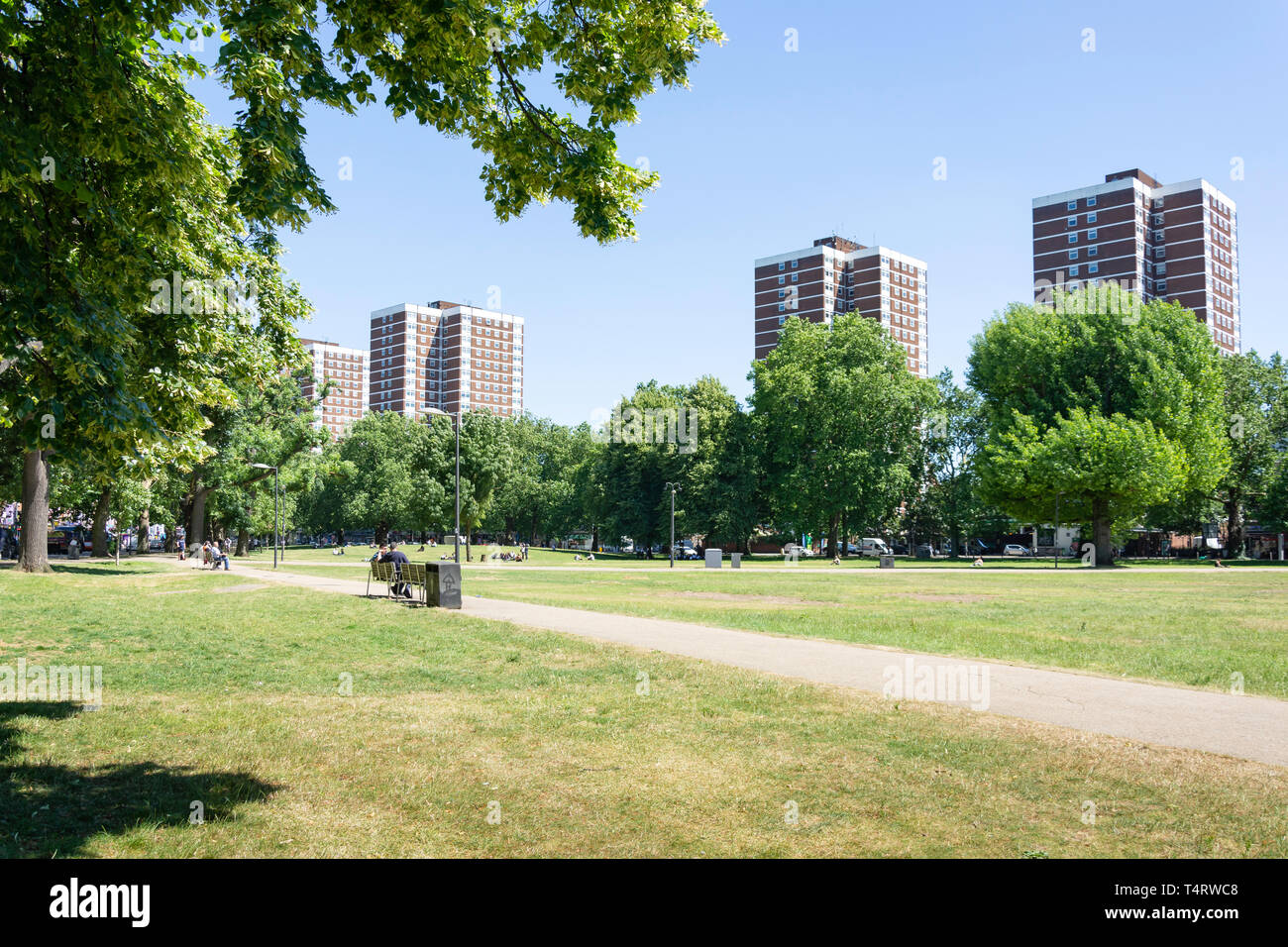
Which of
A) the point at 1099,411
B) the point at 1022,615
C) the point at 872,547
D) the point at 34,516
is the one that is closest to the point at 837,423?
the point at 872,547

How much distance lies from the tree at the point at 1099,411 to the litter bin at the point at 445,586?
122 ft

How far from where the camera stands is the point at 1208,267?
340 feet

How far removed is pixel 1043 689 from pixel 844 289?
404 feet

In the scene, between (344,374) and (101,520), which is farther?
(344,374)

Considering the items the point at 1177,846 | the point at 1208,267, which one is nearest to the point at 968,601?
Result: the point at 1177,846

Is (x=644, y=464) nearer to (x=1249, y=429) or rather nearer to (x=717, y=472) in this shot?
(x=717, y=472)

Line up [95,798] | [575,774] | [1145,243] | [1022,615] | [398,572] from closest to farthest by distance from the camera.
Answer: [95,798] → [575,774] → [1022,615] → [398,572] → [1145,243]

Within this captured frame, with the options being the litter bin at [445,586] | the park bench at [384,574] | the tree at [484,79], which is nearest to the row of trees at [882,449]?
the park bench at [384,574]

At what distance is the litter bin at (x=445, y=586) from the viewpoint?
17359mm

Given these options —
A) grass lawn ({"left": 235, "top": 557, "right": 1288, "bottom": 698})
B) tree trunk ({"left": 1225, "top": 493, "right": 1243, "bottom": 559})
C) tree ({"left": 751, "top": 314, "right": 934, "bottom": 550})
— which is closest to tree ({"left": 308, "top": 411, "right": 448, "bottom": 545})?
tree ({"left": 751, "top": 314, "right": 934, "bottom": 550})

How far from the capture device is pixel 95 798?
17.3ft

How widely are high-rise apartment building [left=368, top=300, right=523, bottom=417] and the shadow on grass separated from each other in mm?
160367

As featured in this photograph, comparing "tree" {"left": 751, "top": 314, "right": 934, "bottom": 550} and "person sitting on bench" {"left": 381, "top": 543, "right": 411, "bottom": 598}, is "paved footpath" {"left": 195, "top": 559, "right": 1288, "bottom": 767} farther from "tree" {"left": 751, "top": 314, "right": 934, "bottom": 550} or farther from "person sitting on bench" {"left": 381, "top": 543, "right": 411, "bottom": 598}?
"tree" {"left": 751, "top": 314, "right": 934, "bottom": 550}
